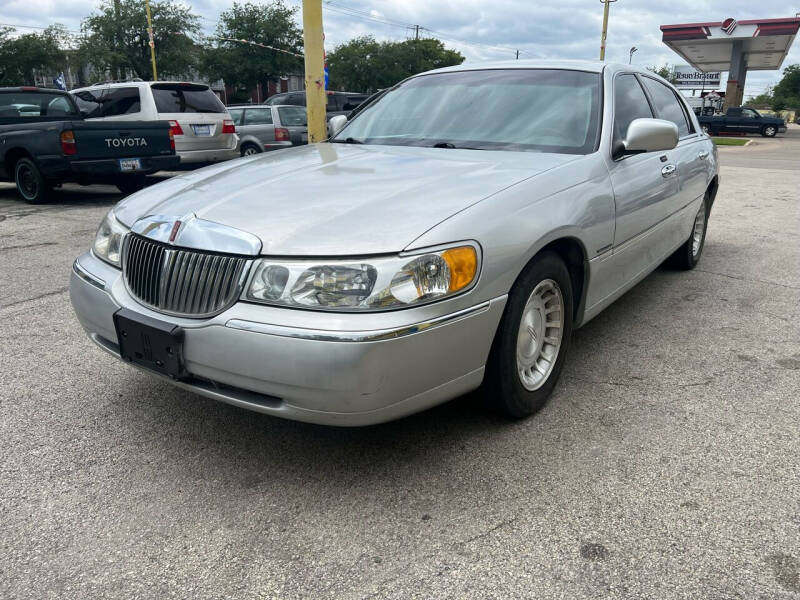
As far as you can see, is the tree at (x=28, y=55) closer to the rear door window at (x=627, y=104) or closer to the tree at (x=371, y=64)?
the tree at (x=371, y=64)

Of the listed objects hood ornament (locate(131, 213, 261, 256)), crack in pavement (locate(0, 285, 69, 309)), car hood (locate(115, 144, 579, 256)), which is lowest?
crack in pavement (locate(0, 285, 69, 309))

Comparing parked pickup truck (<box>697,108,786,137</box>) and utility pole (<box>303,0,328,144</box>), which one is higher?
utility pole (<box>303,0,328,144</box>)

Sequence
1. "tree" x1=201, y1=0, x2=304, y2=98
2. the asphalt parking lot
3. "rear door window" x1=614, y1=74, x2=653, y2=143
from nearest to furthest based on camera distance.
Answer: the asphalt parking lot, "rear door window" x1=614, y1=74, x2=653, y2=143, "tree" x1=201, y1=0, x2=304, y2=98

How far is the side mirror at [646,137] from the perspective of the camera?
327cm

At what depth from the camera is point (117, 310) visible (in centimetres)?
256

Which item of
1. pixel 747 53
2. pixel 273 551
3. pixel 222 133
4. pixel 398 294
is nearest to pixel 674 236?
pixel 398 294

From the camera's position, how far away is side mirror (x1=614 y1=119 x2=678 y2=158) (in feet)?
10.7

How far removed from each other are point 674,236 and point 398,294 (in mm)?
3009

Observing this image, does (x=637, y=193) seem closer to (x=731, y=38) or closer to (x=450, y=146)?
(x=450, y=146)

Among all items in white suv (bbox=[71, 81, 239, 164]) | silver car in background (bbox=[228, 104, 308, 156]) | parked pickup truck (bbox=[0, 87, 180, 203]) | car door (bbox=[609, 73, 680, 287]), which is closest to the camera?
car door (bbox=[609, 73, 680, 287])

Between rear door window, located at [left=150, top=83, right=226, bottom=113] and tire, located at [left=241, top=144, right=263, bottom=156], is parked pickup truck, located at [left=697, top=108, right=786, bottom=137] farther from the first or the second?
rear door window, located at [left=150, top=83, right=226, bottom=113]

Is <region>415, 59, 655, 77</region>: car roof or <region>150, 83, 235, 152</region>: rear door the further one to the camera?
<region>150, 83, 235, 152</region>: rear door

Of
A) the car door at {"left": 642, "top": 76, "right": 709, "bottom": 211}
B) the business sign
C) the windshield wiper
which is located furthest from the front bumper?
the business sign

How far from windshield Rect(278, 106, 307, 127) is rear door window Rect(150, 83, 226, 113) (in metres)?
2.56
